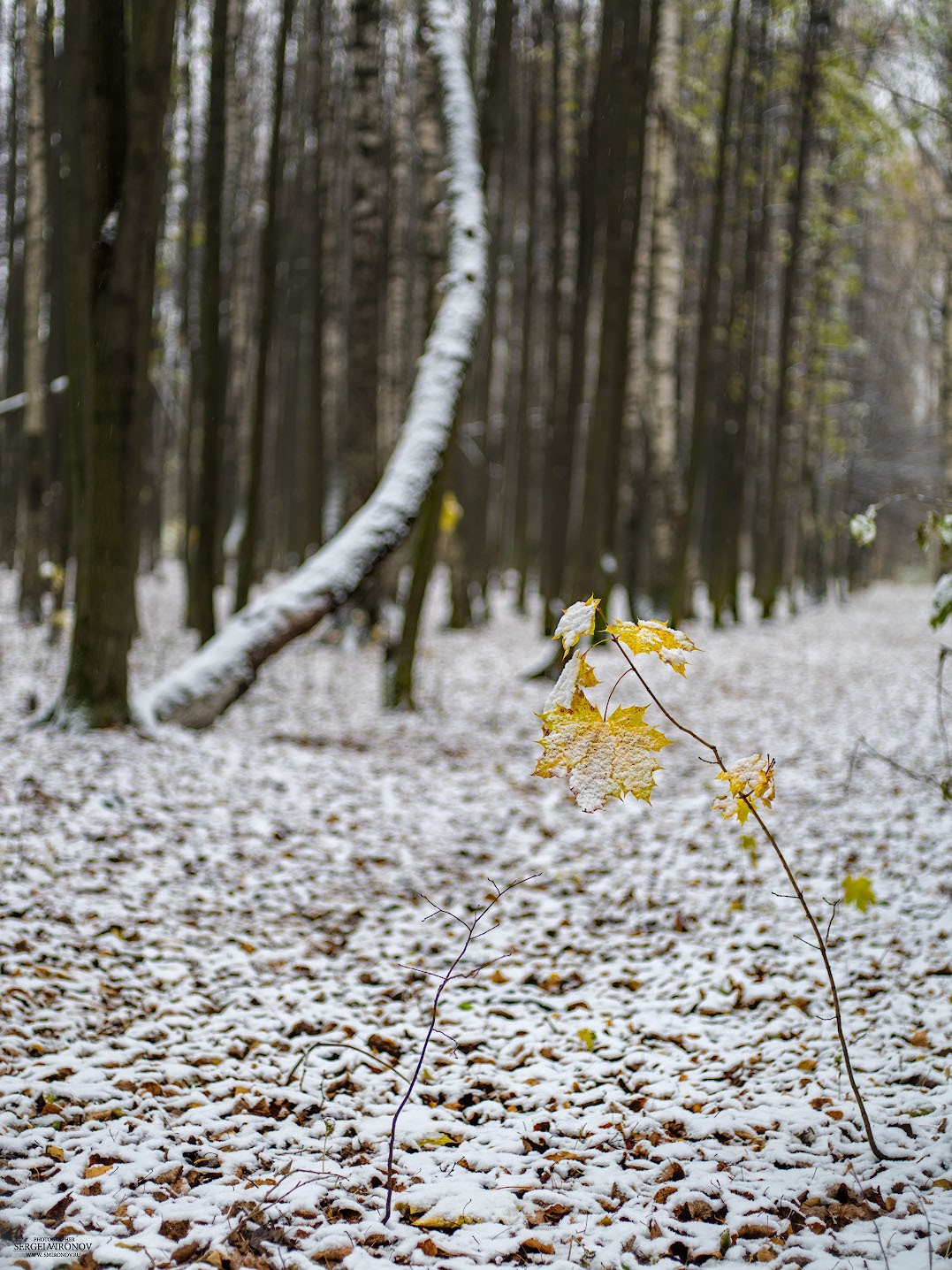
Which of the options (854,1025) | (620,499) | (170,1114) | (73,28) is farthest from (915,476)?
(170,1114)

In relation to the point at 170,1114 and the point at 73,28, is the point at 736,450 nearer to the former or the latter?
the point at 73,28

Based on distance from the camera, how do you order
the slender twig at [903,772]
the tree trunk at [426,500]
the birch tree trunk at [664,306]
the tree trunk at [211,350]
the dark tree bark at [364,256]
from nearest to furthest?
the slender twig at [903,772] → the tree trunk at [426,500] → the tree trunk at [211,350] → the dark tree bark at [364,256] → the birch tree trunk at [664,306]

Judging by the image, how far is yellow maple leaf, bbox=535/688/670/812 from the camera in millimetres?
2211

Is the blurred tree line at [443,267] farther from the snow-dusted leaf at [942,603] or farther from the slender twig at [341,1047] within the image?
the slender twig at [341,1047]

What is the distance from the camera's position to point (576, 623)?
2.21 m

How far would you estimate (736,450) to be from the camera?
15758 millimetres

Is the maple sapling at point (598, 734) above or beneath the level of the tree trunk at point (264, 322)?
beneath

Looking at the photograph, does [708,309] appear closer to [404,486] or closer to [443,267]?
[443,267]

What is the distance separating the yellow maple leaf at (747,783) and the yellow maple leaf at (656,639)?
36cm

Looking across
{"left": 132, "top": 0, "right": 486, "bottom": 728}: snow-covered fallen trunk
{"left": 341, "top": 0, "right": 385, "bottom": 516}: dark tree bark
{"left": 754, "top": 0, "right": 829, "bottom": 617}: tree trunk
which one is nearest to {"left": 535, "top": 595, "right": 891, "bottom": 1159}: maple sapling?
{"left": 132, "top": 0, "right": 486, "bottom": 728}: snow-covered fallen trunk

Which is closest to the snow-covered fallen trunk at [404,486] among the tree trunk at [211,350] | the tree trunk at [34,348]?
the tree trunk at [211,350]

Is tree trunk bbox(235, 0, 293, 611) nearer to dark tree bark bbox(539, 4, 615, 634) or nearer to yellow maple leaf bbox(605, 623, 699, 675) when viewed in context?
dark tree bark bbox(539, 4, 615, 634)

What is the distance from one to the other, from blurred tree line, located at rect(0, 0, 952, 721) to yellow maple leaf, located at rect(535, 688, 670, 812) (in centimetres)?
193

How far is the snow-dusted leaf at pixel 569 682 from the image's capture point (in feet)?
7.07
